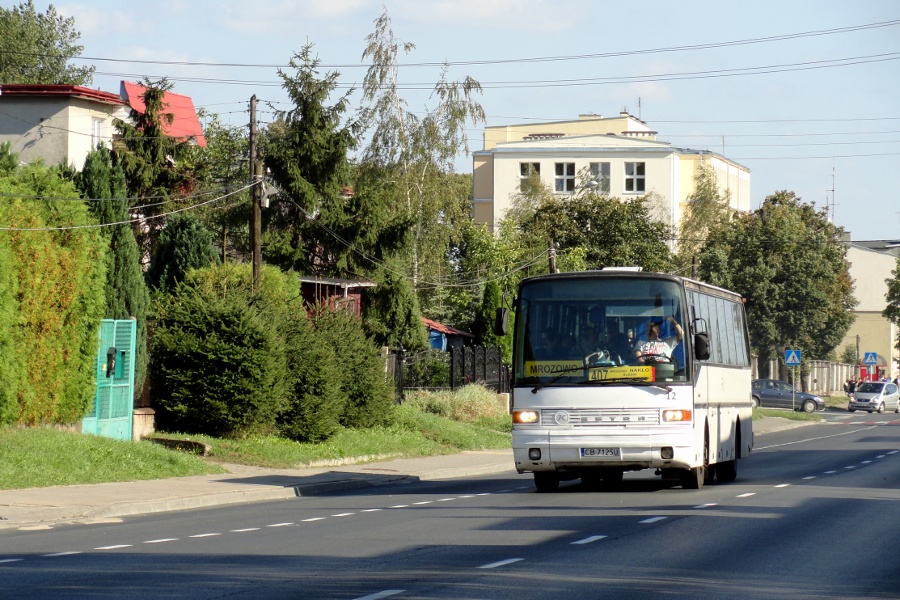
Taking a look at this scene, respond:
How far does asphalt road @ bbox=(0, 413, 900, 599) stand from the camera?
1061 centimetres

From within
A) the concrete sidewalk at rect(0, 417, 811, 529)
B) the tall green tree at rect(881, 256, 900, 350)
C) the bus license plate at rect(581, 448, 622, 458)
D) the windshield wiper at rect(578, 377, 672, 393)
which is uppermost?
the tall green tree at rect(881, 256, 900, 350)

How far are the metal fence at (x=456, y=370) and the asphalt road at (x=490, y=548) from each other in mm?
20468

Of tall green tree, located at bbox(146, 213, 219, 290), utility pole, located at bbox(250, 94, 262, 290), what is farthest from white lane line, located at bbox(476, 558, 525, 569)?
tall green tree, located at bbox(146, 213, 219, 290)

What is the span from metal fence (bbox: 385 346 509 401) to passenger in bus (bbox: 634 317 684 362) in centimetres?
2100

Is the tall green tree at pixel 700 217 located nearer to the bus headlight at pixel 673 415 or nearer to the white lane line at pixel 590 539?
the bus headlight at pixel 673 415

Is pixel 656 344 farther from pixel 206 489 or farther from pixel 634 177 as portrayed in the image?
pixel 634 177

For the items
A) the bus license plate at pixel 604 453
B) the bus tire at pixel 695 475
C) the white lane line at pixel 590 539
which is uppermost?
the bus license plate at pixel 604 453

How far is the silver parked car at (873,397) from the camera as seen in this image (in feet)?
241

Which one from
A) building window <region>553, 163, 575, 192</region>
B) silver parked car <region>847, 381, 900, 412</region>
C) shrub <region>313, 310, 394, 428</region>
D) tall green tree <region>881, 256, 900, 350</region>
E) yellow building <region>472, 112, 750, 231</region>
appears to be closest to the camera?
shrub <region>313, 310, 394, 428</region>

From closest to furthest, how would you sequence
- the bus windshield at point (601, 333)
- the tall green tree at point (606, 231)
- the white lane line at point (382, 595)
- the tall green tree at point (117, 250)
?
the white lane line at point (382, 595) → the bus windshield at point (601, 333) → the tall green tree at point (117, 250) → the tall green tree at point (606, 231)

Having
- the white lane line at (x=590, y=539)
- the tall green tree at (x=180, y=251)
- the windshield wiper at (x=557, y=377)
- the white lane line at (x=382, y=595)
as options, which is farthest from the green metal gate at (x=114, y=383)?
the white lane line at (x=382, y=595)

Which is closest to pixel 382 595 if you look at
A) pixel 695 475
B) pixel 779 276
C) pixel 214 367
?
pixel 695 475

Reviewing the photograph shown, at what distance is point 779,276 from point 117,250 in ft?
189

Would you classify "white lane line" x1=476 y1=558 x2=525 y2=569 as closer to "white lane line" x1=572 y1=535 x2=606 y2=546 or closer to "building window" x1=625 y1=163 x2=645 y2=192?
"white lane line" x1=572 y1=535 x2=606 y2=546
